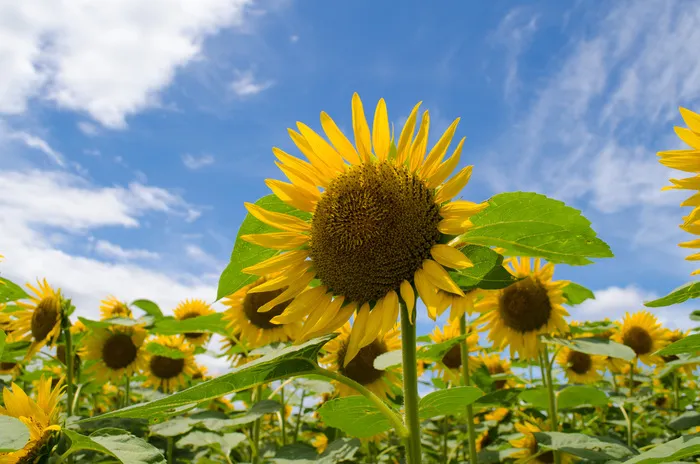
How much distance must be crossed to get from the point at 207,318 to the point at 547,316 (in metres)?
2.49

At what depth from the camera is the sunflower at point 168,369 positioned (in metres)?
6.62

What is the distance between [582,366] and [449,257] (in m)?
5.71

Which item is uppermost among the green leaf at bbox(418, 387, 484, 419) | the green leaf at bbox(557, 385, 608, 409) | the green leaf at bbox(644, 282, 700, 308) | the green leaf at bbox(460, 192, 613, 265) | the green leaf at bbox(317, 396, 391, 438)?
the green leaf at bbox(460, 192, 613, 265)

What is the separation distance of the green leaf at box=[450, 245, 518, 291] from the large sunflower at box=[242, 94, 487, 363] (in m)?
0.07

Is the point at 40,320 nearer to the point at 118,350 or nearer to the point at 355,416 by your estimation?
the point at 118,350

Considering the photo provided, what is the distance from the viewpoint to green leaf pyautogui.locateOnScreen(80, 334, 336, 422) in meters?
1.49

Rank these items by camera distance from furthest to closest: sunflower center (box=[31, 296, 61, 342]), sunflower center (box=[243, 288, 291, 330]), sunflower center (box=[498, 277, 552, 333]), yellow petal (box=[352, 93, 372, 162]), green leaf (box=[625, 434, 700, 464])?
sunflower center (box=[31, 296, 61, 342]), sunflower center (box=[243, 288, 291, 330]), sunflower center (box=[498, 277, 552, 333]), yellow petal (box=[352, 93, 372, 162]), green leaf (box=[625, 434, 700, 464])

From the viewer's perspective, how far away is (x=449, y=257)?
A: 1713 mm

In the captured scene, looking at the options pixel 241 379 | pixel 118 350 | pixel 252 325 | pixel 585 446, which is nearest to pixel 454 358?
pixel 252 325

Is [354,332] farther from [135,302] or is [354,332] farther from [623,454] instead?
[135,302]

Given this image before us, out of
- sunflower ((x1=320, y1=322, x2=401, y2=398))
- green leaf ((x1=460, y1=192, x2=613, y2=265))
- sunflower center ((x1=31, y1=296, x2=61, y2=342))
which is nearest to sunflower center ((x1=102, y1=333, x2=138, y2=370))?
sunflower center ((x1=31, y1=296, x2=61, y2=342))

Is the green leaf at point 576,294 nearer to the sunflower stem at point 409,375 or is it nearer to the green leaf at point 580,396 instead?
the green leaf at point 580,396

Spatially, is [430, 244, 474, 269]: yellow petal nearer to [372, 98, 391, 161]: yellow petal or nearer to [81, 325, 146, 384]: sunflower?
[372, 98, 391, 161]: yellow petal

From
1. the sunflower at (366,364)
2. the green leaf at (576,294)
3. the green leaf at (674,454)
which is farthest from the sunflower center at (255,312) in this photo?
the green leaf at (674,454)
